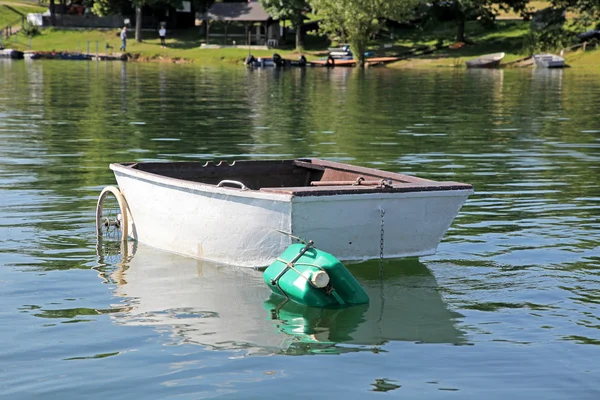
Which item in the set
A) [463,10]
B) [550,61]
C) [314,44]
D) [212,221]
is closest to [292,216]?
[212,221]

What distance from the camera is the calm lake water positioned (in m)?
7.72

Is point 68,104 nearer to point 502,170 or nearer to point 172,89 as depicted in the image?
point 172,89

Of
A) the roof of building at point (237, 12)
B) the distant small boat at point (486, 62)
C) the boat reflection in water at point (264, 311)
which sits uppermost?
the roof of building at point (237, 12)

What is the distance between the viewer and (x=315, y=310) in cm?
965

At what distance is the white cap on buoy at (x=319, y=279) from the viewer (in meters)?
9.35

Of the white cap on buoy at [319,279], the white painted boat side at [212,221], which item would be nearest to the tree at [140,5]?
the white painted boat side at [212,221]

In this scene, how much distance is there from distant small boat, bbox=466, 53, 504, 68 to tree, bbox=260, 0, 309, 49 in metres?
16.8

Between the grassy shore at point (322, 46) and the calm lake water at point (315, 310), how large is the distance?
170 feet

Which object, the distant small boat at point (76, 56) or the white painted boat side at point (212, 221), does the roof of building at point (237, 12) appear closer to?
the distant small boat at point (76, 56)

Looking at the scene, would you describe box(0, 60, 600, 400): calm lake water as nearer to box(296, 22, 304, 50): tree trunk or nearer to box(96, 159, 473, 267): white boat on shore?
box(96, 159, 473, 267): white boat on shore

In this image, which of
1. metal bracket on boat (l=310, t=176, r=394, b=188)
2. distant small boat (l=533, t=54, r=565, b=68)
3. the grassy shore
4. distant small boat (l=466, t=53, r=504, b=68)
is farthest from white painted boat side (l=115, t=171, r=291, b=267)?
the grassy shore

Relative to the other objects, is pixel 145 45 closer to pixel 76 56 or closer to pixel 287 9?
pixel 76 56

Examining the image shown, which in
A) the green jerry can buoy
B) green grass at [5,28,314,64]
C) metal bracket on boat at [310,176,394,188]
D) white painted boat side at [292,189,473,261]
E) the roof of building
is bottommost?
the green jerry can buoy

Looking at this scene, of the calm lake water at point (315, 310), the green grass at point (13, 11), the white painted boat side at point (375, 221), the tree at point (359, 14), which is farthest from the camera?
the green grass at point (13, 11)
